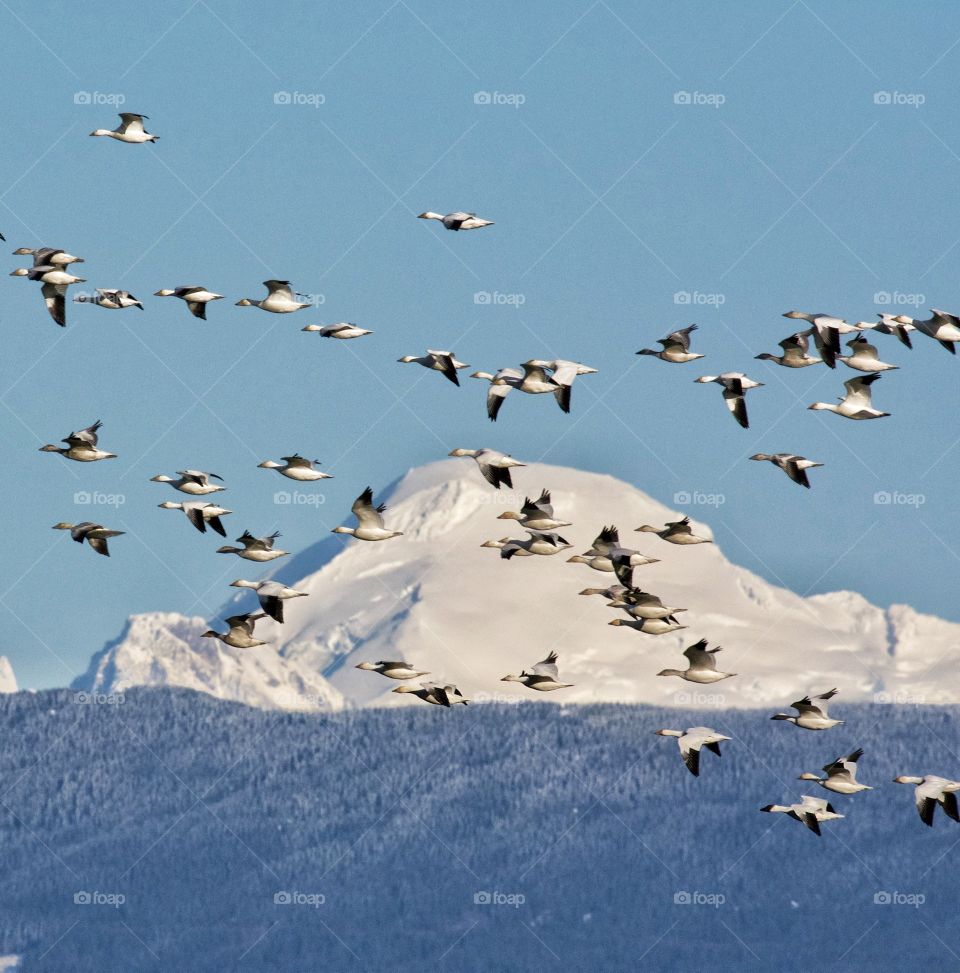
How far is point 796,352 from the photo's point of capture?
121062 millimetres

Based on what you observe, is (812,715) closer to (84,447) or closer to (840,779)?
(840,779)

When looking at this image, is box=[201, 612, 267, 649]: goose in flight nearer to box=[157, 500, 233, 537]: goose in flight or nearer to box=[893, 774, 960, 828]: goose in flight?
box=[157, 500, 233, 537]: goose in flight

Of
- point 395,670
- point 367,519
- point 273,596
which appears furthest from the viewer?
point 395,670

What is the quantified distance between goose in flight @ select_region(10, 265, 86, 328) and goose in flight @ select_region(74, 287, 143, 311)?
2.50 ft

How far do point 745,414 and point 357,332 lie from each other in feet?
57.7

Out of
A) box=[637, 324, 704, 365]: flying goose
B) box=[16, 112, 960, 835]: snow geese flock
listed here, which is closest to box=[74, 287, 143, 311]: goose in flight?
box=[16, 112, 960, 835]: snow geese flock

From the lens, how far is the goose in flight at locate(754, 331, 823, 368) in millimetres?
120312

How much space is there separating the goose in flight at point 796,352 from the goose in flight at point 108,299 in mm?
29111

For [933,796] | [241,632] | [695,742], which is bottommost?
[695,742]

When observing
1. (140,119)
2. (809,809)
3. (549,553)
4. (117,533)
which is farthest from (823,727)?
(140,119)

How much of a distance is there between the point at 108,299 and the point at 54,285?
8.36ft

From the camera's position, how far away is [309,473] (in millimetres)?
117500

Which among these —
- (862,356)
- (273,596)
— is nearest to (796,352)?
(862,356)

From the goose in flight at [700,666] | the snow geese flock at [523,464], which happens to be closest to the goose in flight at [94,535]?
the snow geese flock at [523,464]
